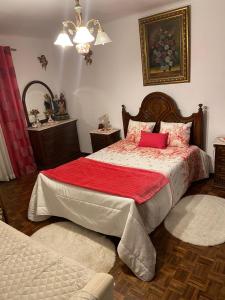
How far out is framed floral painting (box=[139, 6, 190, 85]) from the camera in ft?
10.2

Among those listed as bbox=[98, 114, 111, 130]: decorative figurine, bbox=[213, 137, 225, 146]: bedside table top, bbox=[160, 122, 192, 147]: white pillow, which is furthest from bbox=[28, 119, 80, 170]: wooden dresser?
bbox=[213, 137, 225, 146]: bedside table top

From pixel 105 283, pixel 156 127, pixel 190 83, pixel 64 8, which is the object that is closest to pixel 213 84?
pixel 190 83

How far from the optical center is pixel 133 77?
12.5 ft

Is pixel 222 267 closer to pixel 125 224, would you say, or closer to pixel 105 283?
pixel 125 224

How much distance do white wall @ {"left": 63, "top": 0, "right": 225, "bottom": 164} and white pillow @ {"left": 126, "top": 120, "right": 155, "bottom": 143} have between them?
333mm

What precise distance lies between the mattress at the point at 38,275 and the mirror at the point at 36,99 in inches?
132

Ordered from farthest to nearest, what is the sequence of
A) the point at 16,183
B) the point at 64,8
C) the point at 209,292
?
the point at 16,183 < the point at 64,8 < the point at 209,292

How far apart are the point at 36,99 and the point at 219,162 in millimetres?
3531

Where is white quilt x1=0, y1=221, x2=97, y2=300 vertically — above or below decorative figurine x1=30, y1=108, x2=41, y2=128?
below

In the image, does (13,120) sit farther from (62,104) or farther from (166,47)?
(166,47)

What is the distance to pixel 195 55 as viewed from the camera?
3.12 meters

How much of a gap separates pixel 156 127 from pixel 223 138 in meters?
1.02

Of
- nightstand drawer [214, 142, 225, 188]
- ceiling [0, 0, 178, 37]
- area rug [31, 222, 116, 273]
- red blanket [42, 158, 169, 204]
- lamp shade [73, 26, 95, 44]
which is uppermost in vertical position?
ceiling [0, 0, 178, 37]

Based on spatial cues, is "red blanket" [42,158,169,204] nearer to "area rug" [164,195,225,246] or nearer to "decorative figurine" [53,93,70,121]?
"area rug" [164,195,225,246]
